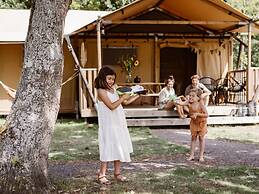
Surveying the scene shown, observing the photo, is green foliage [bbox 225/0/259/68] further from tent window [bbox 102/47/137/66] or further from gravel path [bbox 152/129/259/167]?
gravel path [bbox 152/129/259/167]

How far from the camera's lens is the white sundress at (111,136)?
5.26 meters

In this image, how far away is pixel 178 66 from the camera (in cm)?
1587

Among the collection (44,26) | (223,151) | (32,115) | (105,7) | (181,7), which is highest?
(105,7)

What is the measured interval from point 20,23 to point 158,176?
1017 centimetres

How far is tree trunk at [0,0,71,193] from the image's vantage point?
4.63 metres

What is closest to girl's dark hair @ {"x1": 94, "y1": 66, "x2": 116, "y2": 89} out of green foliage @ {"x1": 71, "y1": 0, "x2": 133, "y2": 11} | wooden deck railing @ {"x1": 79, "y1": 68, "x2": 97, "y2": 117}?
wooden deck railing @ {"x1": 79, "y1": 68, "x2": 97, "y2": 117}

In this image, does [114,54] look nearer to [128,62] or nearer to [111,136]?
[128,62]

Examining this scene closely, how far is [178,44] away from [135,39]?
4.58 ft

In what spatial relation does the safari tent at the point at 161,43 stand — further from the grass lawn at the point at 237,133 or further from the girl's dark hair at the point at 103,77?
the girl's dark hair at the point at 103,77

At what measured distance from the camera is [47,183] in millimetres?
4824

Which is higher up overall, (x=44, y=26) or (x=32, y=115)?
(x=44, y=26)

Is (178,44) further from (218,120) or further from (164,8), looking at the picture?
(218,120)

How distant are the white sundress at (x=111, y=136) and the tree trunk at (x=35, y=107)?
0.61 meters

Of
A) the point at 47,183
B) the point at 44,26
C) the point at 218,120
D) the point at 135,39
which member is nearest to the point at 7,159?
the point at 47,183
